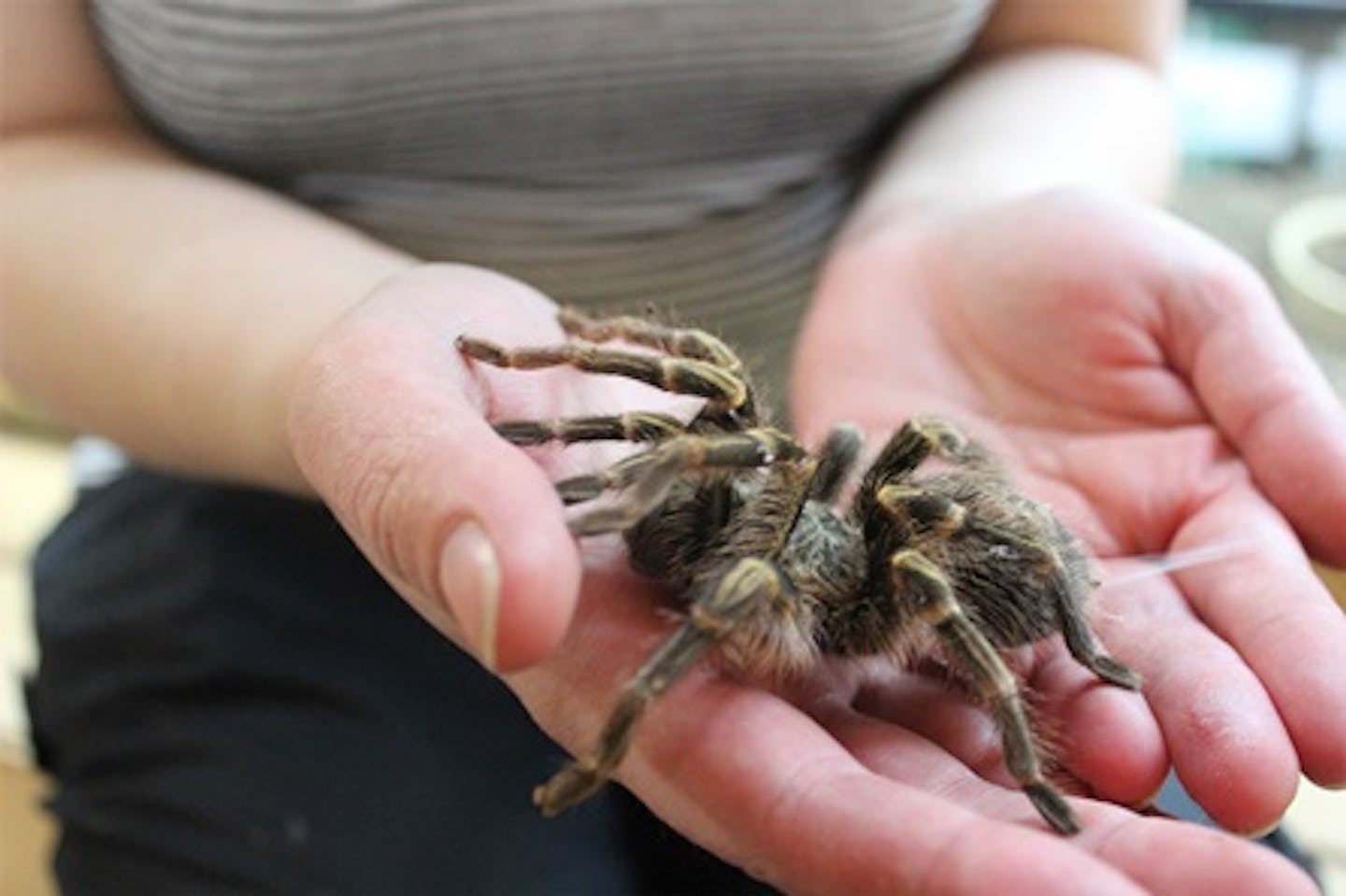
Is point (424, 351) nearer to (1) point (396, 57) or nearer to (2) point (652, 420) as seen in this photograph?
(2) point (652, 420)

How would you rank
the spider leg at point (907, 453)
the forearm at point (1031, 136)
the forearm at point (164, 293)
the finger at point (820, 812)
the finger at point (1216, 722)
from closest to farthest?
1. the finger at point (820, 812)
2. the finger at point (1216, 722)
3. the spider leg at point (907, 453)
4. the forearm at point (164, 293)
5. the forearm at point (1031, 136)

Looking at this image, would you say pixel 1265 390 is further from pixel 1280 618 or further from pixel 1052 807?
pixel 1052 807

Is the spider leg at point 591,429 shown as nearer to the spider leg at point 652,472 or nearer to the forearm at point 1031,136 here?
the spider leg at point 652,472

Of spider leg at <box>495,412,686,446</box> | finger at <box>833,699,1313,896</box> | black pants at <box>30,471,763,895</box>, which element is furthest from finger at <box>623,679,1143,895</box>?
black pants at <box>30,471,763,895</box>

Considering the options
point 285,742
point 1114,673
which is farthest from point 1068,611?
point 285,742

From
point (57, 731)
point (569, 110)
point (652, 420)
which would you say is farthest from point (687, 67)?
point (57, 731)

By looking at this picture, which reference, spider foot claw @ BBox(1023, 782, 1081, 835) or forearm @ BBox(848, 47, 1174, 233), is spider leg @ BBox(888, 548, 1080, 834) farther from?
forearm @ BBox(848, 47, 1174, 233)

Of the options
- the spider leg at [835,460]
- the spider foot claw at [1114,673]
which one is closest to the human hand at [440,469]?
the spider leg at [835,460]

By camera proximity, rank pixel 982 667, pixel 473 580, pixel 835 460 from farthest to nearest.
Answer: pixel 835 460 → pixel 982 667 → pixel 473 580
